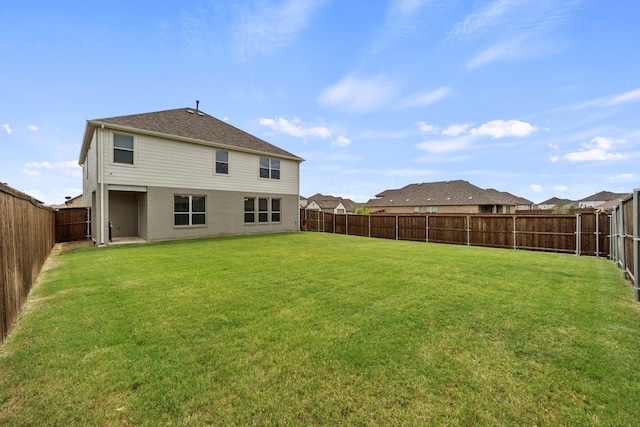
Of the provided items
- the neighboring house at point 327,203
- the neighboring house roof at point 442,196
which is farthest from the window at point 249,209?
the neighboring house at point 327,203

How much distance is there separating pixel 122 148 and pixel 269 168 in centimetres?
762

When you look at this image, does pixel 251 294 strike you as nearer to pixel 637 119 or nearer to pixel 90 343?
pixel 90 343

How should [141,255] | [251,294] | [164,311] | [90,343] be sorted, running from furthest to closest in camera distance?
[141,255]
[251,294]
[164,311]
[90,343]

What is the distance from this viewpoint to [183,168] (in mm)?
14000

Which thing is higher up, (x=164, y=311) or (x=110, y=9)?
(x=110, y=9)

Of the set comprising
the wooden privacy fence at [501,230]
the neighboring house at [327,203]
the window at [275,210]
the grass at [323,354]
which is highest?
the neighboring house at [327,203]

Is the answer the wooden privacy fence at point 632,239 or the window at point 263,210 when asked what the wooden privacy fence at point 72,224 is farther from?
the wooden privacy fence at point 632,239

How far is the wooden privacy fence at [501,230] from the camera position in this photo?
10.7 metres

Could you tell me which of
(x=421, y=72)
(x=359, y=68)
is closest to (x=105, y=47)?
(x=359, y=68)

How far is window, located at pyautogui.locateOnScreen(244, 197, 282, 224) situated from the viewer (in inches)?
652

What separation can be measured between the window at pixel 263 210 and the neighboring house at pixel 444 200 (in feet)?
79.4

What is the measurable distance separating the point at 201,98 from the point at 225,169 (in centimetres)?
566

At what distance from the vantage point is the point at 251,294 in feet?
15.9

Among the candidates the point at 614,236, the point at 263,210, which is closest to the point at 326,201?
the point at 263,210
